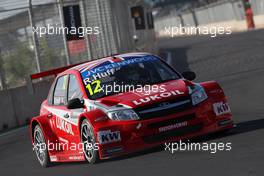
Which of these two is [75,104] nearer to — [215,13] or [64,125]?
[64,125]

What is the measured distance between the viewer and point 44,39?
23.2 metres

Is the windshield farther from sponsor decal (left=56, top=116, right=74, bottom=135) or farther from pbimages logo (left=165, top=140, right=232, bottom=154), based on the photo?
pbimages logo (left=165, top=140, right=232, bottom=154)

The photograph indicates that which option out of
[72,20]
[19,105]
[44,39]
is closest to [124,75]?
[19,105]

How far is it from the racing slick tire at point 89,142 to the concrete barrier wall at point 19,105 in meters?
9.03

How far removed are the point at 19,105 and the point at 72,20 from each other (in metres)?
4.89

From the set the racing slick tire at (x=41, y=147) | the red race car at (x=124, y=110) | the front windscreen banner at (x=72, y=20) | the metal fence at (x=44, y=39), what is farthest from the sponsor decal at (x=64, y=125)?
the front windscreen banner at (x=72, y=20)

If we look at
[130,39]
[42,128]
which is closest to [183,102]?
[42,128]

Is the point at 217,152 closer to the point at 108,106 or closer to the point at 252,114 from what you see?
the point at 108,106

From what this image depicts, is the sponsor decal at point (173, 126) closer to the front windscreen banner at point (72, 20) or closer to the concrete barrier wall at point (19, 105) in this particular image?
the concrete barrier wall at point (19, 105)

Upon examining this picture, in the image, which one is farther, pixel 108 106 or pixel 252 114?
pixel 252 114

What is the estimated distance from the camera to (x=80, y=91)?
11.7 metres

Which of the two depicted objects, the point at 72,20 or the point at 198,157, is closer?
the point at 198,157

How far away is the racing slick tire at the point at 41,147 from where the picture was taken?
12.3 m

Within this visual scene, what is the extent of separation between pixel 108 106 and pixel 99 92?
2.51ft
